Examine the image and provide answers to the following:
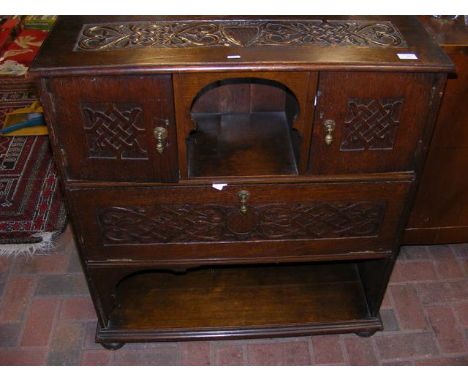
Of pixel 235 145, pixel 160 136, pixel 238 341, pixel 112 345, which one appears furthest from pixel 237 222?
pixel 112 345

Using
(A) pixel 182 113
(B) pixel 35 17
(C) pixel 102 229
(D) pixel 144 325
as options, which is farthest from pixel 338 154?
(B) pixel 35 17

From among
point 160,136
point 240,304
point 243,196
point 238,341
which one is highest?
point 160,136

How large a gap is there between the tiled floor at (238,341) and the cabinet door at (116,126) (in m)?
1.19

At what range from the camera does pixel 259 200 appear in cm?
208

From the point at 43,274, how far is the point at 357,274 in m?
1.93

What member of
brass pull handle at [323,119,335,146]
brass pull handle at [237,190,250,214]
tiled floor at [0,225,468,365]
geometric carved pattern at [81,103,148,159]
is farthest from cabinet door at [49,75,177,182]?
tiled floor at [0,225,468,365]

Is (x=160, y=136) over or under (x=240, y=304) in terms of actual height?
over

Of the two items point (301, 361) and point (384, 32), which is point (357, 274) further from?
point (384, 32)

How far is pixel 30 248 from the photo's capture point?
3.21m

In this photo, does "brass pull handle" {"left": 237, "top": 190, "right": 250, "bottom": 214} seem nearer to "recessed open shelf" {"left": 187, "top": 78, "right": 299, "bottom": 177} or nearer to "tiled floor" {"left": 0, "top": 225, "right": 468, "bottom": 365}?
"recessed open shelf" {"left": 187, "top": 78, "right": 299, "bottom": 177}

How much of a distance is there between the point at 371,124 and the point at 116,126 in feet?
3.12

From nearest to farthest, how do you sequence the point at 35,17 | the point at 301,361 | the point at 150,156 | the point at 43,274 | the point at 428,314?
the point at 150,156 < the point at 301,361 < the point at 428,314 < the point at 43,274 < the point at 35,17

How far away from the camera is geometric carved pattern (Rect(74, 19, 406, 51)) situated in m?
1.79

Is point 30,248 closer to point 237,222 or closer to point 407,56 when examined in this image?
point 237,222
